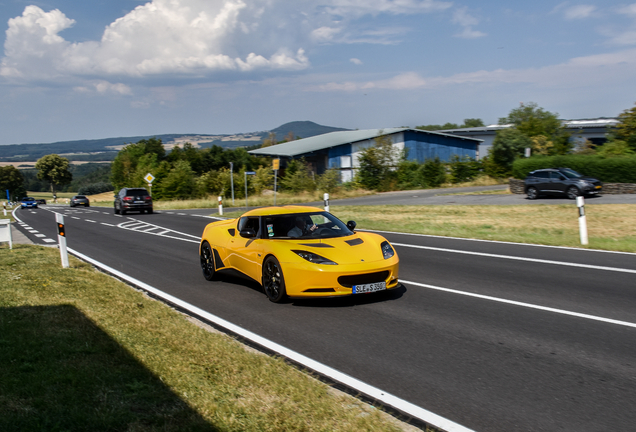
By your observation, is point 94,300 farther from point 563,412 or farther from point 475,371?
point 563,412

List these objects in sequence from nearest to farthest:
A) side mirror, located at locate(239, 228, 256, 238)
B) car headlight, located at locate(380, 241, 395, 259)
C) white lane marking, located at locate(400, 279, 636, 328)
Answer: white lane marking, located at locate(400, 279, 636, 328)
car headlight, located at locate(380, 241, 395, 259)
side mirror, located at locate(239, 228, 256, 238)

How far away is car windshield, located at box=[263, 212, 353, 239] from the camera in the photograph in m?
7.95

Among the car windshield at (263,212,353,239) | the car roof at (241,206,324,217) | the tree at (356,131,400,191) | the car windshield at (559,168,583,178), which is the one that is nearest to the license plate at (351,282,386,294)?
the car windshield at (263,212,353,239)

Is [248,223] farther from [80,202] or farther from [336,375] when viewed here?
[80,202]

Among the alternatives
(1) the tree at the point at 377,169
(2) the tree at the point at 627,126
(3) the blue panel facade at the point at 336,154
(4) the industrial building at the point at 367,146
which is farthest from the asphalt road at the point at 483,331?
(3) the blue panel facade at the point at 336,154

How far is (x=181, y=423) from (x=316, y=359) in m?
1.87

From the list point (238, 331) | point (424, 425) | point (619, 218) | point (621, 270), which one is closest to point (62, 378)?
point (238, 331)

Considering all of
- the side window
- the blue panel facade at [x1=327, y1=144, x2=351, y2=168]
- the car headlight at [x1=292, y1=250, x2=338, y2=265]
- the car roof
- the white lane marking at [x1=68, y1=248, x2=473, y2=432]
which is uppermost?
the blue panel facade at [x1=327, y1=144, x2=351, y2=168]

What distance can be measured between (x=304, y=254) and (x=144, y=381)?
3.21 meters

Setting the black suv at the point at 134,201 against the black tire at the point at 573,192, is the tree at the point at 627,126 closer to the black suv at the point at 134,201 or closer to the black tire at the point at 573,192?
the black tire at the point at 573,192

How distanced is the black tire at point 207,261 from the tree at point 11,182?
447ft

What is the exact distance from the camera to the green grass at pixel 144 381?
3.54m

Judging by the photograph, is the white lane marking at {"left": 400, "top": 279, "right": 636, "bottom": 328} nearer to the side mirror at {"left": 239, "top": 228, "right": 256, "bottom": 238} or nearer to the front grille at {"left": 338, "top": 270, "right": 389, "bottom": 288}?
the front grille at {"left": 338, "top": 270, "right": 389, "bottom": 288}

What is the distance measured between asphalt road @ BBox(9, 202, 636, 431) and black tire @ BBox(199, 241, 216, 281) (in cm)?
17
